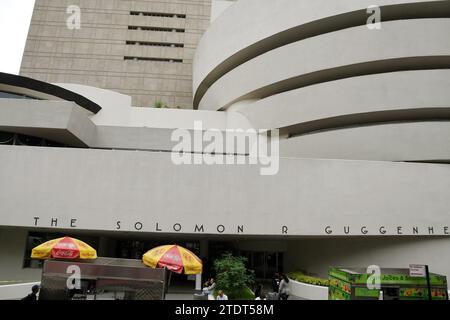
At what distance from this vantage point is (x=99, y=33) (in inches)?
1711

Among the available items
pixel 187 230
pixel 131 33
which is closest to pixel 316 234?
pixel 187 230

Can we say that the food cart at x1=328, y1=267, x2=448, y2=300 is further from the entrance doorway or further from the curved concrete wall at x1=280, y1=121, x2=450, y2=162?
the entrance doorway

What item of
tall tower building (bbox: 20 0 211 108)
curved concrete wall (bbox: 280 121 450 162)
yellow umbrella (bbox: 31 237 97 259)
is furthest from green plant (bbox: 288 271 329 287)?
tall tower building (bbox: 20 0 211 108)

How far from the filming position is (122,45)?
1694 inches

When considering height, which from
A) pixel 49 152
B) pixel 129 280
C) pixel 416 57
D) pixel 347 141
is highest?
pixel 416 57

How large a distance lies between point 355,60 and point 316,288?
14.0 metres

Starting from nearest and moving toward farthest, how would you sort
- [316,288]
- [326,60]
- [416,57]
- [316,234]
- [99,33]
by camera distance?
[316,288] → [316,234] → [416,57] → [326,60] → [99,33]

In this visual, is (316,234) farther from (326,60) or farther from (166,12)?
(166,12)

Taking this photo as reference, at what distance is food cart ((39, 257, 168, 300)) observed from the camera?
22.2ft

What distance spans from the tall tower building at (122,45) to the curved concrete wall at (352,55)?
60.4 feet

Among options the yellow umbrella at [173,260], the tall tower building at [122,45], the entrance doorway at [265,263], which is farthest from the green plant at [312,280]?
the tall tower building at [122,45]

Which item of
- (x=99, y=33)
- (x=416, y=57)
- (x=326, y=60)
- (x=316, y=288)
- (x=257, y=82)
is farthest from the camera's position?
(x=99, y=33)

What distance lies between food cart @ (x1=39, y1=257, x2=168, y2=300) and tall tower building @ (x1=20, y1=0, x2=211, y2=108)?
34.5m

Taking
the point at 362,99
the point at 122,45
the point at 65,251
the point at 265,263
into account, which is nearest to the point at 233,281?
the point at 65,251
